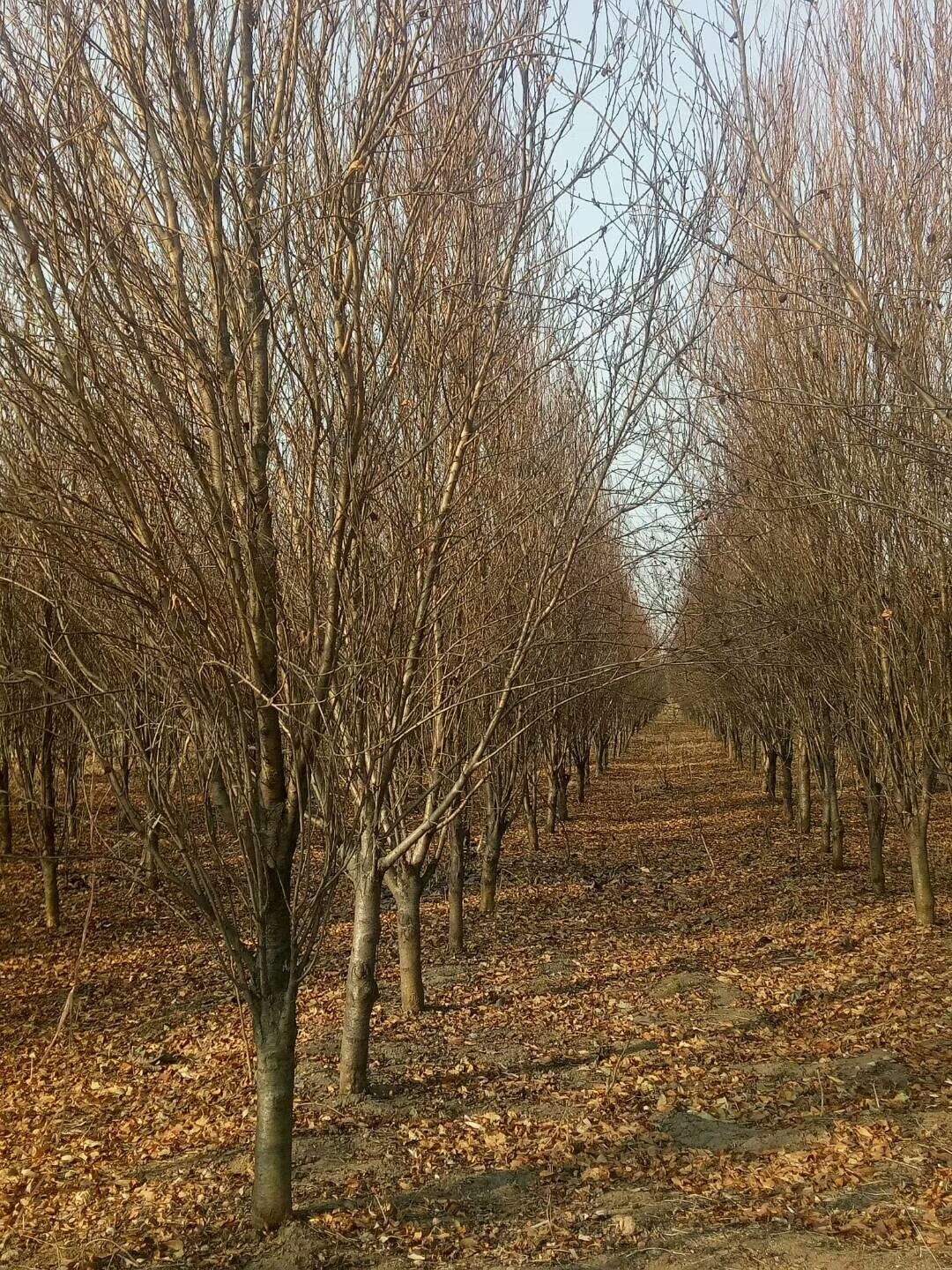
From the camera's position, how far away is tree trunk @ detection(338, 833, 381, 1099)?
522 centimetres

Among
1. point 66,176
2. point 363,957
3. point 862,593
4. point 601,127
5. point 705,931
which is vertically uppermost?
point 601,127

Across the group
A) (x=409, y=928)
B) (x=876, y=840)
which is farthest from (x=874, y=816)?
(x=409, y=928)

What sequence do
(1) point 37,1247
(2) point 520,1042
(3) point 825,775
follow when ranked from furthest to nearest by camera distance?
1. (3) point 825,775
2. (2) point 520,1042
3. (1) point 37,1247

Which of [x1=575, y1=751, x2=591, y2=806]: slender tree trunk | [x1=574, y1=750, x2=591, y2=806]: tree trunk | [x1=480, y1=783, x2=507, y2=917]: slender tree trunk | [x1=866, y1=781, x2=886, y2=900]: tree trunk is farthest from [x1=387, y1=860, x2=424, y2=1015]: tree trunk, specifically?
[x1=575, y1=751, x2=591, y2=806]: slender tree trunk

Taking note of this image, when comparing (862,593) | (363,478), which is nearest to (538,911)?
(862,593)

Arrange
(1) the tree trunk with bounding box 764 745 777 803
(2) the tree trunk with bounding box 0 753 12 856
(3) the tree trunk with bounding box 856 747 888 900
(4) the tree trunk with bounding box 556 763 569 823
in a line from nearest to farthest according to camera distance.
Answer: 1. (3) the tree trunk with bounding box 856 747 888 900
2. (2) the tree trunk with bounding box 0 753 12 856
3. (4) the tree trunk with bounding box 556 763 569 823
4. (1) the tree trunk with bounding box 764 745 777 803

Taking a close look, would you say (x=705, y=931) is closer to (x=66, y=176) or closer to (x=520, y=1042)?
(x=520, y=1042)

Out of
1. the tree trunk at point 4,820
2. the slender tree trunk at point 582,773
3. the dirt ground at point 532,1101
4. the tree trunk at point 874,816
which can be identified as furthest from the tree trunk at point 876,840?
the tree trunk at point 4,820

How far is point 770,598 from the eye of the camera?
886 centimetres

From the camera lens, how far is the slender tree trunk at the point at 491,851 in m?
9.51

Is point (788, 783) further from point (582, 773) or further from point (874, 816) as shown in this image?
point (874, 816)

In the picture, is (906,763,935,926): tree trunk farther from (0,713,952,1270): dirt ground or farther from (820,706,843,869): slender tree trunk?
(820,706,843,869): slender tree trunk

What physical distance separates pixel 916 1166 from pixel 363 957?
2.78 metres

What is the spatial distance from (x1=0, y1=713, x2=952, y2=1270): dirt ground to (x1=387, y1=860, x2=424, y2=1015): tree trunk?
0.65 ft
